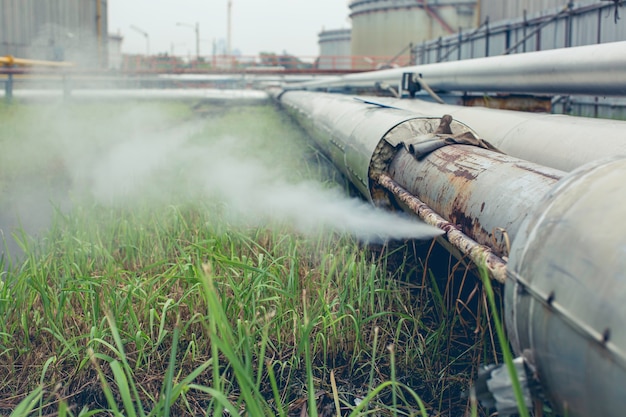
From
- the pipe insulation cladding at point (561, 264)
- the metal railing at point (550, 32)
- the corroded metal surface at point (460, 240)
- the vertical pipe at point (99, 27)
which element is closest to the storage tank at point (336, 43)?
the vertical pipe at point (99, 27)

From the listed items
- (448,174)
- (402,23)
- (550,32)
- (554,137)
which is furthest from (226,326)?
(402,23)

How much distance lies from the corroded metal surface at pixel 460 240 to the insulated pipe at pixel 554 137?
24.0 inches

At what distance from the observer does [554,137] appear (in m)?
2.91

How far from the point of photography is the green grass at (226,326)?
6.40 feet

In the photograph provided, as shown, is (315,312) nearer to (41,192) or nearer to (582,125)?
(582,125)

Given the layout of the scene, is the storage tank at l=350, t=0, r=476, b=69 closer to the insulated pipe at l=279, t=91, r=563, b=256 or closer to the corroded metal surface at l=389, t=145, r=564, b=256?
the insulated pipe at l=279, t=91, r=563, b=256

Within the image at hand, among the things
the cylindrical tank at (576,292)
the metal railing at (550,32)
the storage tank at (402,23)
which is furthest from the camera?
the storage tank at (402,23)

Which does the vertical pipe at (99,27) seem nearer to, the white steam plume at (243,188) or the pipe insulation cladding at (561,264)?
the white steam plume at (243,188)

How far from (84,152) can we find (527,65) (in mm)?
4834

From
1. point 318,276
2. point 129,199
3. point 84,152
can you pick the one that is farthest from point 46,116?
point 318,276

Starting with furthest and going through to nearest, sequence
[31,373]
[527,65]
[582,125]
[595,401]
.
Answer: [527,65] < [582,125] < [31,373] < [595,401]

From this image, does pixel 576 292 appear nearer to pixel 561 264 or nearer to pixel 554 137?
pixel 561 264

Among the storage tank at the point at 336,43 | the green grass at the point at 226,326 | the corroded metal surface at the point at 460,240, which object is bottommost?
the green grass at the point at 226,326

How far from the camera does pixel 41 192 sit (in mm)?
5332
